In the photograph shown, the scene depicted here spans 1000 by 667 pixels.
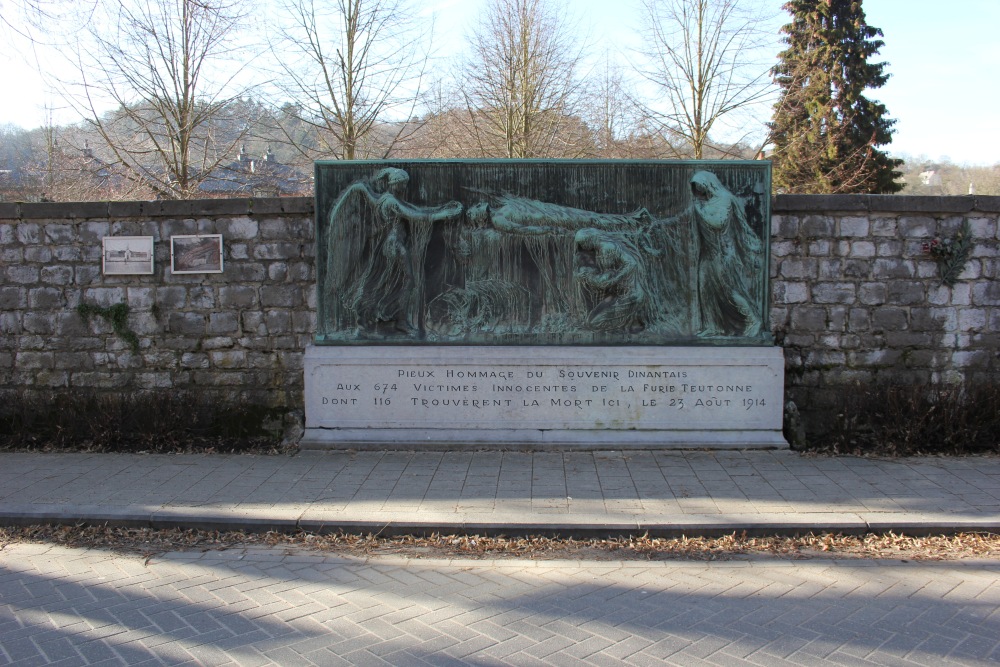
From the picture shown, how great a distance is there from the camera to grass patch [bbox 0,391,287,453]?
8.02 m

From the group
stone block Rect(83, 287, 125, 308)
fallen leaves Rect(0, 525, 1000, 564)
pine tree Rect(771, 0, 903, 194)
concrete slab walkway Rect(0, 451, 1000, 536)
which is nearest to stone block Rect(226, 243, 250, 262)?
stone block Rect(83, 287, 125, 308)

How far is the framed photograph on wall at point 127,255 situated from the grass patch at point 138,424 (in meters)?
1.40

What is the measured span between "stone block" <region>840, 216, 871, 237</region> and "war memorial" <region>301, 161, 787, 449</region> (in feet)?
2.98

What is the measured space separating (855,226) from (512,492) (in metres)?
4.84

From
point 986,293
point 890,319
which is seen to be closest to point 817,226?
point 890,319

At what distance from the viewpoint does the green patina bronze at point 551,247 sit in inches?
309

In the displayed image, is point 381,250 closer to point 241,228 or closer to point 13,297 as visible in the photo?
point 241,228

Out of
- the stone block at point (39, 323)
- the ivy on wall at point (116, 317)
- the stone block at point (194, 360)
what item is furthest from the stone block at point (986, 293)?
the stone block at point (39, 323)

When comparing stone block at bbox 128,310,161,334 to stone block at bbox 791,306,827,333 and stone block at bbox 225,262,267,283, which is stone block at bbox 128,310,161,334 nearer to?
stone block at bbox 225,262,267,283

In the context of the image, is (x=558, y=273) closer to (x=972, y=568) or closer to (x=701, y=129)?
(x=972, y=568)

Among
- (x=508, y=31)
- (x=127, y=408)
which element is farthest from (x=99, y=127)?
(x=127, y=408)

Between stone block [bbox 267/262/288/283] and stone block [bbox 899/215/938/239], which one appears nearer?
stone block [bbox 899/215/938/239]

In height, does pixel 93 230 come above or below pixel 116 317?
above

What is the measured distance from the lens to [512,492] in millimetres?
6344
